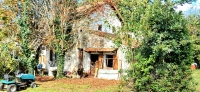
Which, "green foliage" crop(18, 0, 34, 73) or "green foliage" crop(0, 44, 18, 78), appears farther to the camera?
"green foliage" crop(18, 0, 34, 73)

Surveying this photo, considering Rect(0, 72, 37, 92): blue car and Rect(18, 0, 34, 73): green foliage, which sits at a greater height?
Rect(18, 0, 34, 73): green foliage

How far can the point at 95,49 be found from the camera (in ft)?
76.3

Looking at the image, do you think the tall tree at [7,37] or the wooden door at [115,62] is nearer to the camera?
the tall tree at [7,37]

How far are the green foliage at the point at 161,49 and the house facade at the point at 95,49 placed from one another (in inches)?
428

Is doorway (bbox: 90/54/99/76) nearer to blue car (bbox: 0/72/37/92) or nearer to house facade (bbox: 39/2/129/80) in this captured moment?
house facade (bbox: 39/2/129/80)

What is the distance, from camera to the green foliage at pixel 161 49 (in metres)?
9.66

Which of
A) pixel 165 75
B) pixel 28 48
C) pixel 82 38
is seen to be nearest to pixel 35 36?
pixel 28 48

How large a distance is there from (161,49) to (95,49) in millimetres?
13989

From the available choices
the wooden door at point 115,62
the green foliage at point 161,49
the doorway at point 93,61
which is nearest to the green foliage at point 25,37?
the doorway at point 93,61

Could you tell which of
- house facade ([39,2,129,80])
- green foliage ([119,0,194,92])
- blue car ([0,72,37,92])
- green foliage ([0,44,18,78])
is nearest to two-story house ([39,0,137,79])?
house facade ([39,2,129,80])

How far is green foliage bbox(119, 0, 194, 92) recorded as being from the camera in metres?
9.66

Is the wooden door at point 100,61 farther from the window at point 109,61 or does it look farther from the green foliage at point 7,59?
the green foliage at point 7,59

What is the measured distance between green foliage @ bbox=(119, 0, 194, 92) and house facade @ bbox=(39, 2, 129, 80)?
10.9m

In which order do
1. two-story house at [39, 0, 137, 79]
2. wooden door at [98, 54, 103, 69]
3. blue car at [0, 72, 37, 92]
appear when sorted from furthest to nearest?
wooden door at [98, 54, 103, 69], two-story house at [39, 0, 137, 79], blue car at [0, 72, 37, 92]
